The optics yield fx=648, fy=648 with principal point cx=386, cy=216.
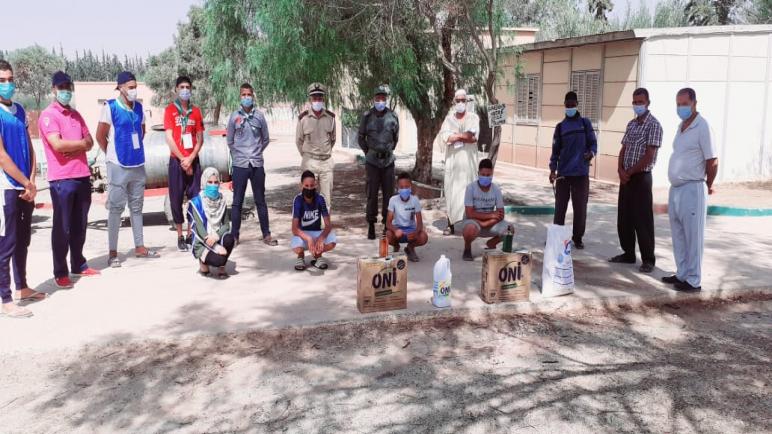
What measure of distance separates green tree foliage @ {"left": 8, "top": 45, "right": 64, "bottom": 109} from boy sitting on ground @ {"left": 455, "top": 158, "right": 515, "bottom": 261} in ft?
190

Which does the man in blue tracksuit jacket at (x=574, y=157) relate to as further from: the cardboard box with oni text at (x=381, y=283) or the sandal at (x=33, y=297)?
the sandal at (x=33, y=297)

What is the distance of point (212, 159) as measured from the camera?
35.2 ft

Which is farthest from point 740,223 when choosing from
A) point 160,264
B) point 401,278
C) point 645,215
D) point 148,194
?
point 148,194

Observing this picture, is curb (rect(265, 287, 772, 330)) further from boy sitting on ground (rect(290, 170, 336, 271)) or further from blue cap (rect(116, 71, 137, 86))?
blue cap (rect(116, 71, 137, 86))

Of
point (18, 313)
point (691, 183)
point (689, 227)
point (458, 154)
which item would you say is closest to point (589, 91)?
point (458, 154)

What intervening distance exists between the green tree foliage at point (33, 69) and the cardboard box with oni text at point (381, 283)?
5911 centimetres

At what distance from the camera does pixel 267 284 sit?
6457 millimetres

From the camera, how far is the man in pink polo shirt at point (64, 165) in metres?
6.14

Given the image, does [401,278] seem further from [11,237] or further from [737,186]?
[737,186]

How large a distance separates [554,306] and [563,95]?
11.3m

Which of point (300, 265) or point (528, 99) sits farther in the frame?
point (528, 99)

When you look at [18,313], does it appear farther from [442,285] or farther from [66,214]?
[442,285]

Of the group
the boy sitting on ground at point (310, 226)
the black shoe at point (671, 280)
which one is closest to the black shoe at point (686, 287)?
the black shoe at point (671, 280)

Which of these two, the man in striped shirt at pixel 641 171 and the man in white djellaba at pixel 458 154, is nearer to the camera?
the man in striped shirt at pixel 641 171
